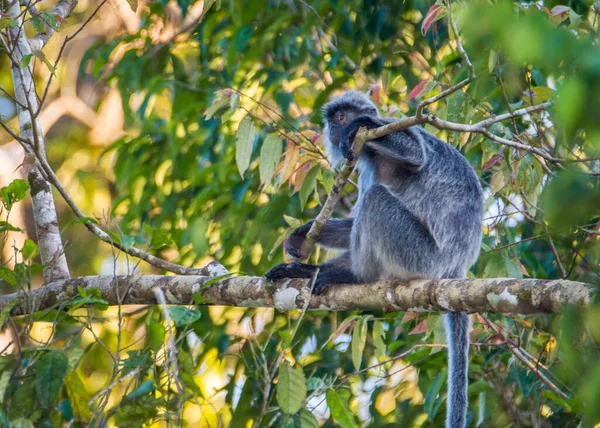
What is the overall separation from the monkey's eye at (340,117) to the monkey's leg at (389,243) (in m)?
0.52

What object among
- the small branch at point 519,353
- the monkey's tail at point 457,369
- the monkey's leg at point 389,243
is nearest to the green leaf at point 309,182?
the monkey's leg at point 389,243

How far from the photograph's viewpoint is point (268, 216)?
5.40 metres

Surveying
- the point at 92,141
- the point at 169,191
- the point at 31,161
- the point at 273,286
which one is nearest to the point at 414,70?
the point at 169,191

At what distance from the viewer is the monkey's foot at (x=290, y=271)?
3852 millimetres

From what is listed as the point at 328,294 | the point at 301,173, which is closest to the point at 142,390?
the point at 328,294

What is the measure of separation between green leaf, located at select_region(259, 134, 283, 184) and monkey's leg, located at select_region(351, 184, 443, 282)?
0.57m

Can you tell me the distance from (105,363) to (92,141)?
127 inches

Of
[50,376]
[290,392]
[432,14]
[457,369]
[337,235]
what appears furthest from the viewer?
[337,235]

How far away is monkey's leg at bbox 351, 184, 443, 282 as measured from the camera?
4.05m

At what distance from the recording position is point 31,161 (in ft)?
12.0

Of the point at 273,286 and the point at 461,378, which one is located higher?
the point at 273,286

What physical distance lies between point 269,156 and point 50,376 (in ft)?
7.11

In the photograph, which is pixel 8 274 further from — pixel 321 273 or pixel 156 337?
pixel 321 273

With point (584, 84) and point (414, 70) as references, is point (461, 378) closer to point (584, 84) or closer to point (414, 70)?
point (584, 84)
